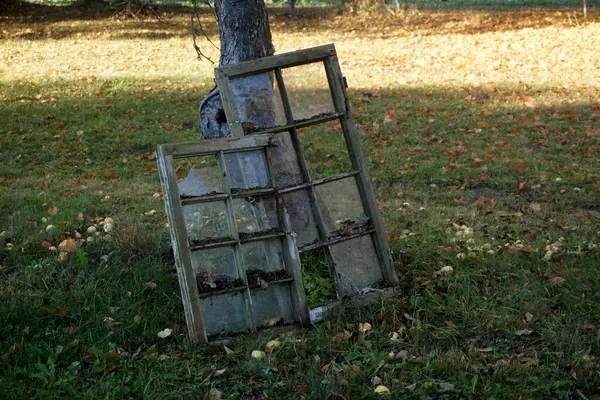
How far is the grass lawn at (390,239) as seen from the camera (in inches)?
143

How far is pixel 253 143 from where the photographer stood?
422cm

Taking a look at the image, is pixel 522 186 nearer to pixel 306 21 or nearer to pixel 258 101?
pixel 258 101

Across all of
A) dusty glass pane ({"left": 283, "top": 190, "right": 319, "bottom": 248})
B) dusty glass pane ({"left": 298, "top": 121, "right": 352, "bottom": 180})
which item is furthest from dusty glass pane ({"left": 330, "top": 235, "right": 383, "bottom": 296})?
dusty glass pane ({"left": 298, "top": 121, "right": 352, "bottom": 180})

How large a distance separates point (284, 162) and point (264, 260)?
0.65m

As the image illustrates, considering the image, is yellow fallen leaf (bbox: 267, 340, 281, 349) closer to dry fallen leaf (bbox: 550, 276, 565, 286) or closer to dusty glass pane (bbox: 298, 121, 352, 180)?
dry fallen leaf (bbox: 550, 276, 565, 286)

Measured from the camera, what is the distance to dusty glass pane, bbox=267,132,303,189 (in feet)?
14.4

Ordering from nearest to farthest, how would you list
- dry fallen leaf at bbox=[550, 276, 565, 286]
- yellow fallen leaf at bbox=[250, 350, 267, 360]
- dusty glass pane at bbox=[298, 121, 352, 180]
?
yellow fallen leaf at bbox=[250, 350, 267, 360] < dry fallen leaf at bbox=[550, 276, 565, 286] < dusty glass pane at bbox=[298, 121, 352, 180]

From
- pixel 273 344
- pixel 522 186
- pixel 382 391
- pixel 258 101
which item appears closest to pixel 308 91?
pixel 258 101

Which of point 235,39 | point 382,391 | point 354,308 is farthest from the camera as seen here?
point 235,39

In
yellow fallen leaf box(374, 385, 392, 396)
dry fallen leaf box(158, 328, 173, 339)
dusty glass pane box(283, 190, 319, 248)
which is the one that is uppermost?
dusty glass pane box(283, 190, 319, 248)

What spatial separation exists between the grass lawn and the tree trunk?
953 millimetres

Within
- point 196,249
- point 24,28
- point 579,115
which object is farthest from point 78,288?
point 24,28

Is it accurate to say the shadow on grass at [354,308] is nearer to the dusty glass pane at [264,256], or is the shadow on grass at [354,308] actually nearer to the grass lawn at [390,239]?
the grass lawn at [390,239]

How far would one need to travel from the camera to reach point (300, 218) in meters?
4.38
